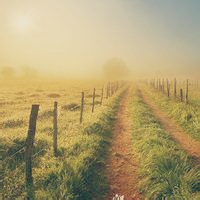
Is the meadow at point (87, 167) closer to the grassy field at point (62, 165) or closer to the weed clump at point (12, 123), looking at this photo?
the grassy field at point (62, 165)

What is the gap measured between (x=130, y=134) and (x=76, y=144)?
4.32m

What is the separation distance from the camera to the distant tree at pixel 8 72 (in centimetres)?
19088

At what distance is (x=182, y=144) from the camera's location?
14.3m

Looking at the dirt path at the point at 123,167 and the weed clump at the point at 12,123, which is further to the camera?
the weed clump at the point at 12,123

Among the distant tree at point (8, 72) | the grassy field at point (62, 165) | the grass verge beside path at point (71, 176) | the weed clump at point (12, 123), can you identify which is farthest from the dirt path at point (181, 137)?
the distant tree at point (8, 72)

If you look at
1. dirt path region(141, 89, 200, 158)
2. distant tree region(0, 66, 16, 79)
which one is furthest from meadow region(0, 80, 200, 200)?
distant tree region(0, 66, 16, 79)

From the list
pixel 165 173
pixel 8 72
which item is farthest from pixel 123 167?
pixel 8 72

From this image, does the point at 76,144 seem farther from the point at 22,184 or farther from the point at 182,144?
the point at 182,144

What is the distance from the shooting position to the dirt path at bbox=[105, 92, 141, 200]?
900 centimetres

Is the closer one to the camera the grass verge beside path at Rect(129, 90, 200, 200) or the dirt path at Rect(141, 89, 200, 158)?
the grass verge beside path at Rect(129, 90, 200, 200)

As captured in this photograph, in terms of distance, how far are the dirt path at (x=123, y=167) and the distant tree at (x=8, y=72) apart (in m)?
187

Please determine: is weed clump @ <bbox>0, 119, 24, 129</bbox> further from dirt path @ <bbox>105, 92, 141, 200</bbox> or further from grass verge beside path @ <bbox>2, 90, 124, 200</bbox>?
grass verge beside path @ <bbox>2, 90, 124, 200</bbox>

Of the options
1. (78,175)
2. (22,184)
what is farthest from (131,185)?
(22,184)

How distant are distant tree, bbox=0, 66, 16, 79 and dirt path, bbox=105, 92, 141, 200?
187 m
